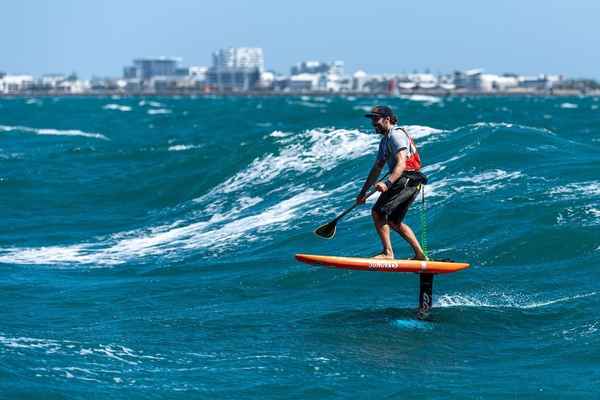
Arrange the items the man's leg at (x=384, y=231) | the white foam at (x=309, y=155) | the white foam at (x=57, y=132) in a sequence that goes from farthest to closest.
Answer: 1. the white foam at (x=57, y=132)
2. the white foam at (x=309, y=155)
3. the man's leg at (x=384, y=231)

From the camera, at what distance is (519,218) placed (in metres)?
17.1

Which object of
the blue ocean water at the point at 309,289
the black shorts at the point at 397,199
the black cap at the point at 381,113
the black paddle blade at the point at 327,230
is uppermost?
the black cap at the point at 381,113

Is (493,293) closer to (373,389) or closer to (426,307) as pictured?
(426,307)

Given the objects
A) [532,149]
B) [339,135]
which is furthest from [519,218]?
[339,135]

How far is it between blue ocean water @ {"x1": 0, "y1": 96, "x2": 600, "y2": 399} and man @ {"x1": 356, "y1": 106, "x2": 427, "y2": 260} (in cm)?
108

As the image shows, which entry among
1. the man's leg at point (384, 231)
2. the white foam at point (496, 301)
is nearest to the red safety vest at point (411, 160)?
the man's leg at point (384, 231)

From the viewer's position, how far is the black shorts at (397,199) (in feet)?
39.1

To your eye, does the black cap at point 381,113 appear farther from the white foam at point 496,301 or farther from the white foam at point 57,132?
the white foam at point 57,132

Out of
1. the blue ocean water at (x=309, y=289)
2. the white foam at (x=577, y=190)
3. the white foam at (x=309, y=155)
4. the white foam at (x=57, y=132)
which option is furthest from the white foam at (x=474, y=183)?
the white foam at (x=57, y=132)

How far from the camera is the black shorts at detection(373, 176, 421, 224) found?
11914 millimetres

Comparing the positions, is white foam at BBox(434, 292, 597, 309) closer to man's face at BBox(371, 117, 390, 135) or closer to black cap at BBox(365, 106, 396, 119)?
man's face at BBox(371, 117, 390, 135)

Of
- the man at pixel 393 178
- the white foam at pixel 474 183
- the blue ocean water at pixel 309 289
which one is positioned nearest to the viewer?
the blue ocean water at pixel 309 289

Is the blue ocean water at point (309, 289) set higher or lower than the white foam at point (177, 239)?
higher

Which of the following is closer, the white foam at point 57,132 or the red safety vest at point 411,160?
the red safety vest at point 411,160
